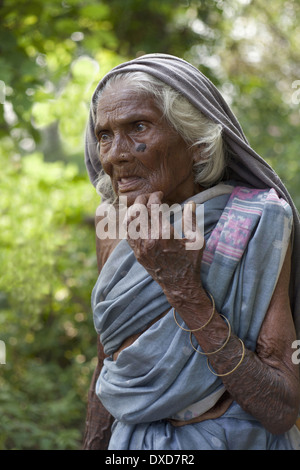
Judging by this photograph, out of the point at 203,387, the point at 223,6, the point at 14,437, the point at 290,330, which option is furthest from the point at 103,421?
the point at 223,6

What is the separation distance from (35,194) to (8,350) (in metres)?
1.39

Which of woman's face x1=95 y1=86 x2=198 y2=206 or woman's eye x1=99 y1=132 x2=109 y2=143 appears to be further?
woman's eye x1=99 y1=132 x2=109 y2=143

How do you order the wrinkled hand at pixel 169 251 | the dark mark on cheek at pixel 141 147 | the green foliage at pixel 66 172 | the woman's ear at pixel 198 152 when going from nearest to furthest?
the wrinkled hand at pixel 169 251 → the dark mark on cheek at pixel 141 147 → the woman's ear at pixel 198 152 → the green foliage at pixel 66 172

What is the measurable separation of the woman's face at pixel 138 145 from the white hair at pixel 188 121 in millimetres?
23

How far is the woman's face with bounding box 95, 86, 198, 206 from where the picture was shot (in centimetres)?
161

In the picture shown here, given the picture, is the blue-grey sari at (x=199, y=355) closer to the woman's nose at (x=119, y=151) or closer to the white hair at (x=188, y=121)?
the white hair at (x=188, y=121)

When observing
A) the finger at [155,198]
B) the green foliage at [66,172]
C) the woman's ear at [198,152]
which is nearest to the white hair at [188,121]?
the woman's ear at [198,152]

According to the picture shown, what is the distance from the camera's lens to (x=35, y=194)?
4.55m

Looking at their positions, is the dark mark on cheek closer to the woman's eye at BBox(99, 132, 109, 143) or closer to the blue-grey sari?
the woman's eye at BBox(99, 132, 109, 143)

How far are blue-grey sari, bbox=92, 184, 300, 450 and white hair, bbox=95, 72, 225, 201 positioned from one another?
0.16 m

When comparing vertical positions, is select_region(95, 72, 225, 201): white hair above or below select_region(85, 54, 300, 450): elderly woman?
above

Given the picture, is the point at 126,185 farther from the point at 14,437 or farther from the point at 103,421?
the point at 14,437

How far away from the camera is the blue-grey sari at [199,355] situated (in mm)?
1552

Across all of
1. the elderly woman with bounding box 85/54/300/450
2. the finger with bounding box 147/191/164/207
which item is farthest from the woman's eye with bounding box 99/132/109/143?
the finger with bounding box 147/191/164/207
